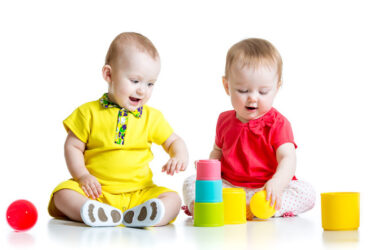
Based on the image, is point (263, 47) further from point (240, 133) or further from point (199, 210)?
point (199, 210)

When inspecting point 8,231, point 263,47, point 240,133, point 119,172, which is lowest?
point 8,231

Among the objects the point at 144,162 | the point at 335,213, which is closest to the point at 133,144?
the point at 144,162

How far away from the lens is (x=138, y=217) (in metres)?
3.02

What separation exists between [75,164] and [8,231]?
0.46 m

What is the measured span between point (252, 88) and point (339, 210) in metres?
0.79

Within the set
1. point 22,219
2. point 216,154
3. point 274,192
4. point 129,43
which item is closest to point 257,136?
point 216,154

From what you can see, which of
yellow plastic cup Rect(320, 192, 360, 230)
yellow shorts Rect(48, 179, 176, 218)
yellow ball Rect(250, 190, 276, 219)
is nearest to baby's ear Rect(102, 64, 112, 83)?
yellow shorts Rect(48, 179, 176, 218)

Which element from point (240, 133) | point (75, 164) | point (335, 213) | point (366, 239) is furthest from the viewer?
point (240, 133)

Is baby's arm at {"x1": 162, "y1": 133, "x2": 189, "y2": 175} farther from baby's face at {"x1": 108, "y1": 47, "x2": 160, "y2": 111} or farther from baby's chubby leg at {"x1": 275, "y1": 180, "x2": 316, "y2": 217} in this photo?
baby's chubby leg at {"x1": 275, "y1": 180, "x2": 316, "y2": 217}

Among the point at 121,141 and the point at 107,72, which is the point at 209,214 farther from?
the point at 107,72

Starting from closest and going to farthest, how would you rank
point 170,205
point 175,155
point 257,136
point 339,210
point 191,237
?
point 191,237 < point 339,210 < point 170,205 < point 175,155 < point 257,136

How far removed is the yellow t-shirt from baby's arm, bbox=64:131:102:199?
35mm

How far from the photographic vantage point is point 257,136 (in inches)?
138

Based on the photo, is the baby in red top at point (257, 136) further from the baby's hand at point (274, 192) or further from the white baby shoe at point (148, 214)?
the white baby shoe at point (148, 214)
